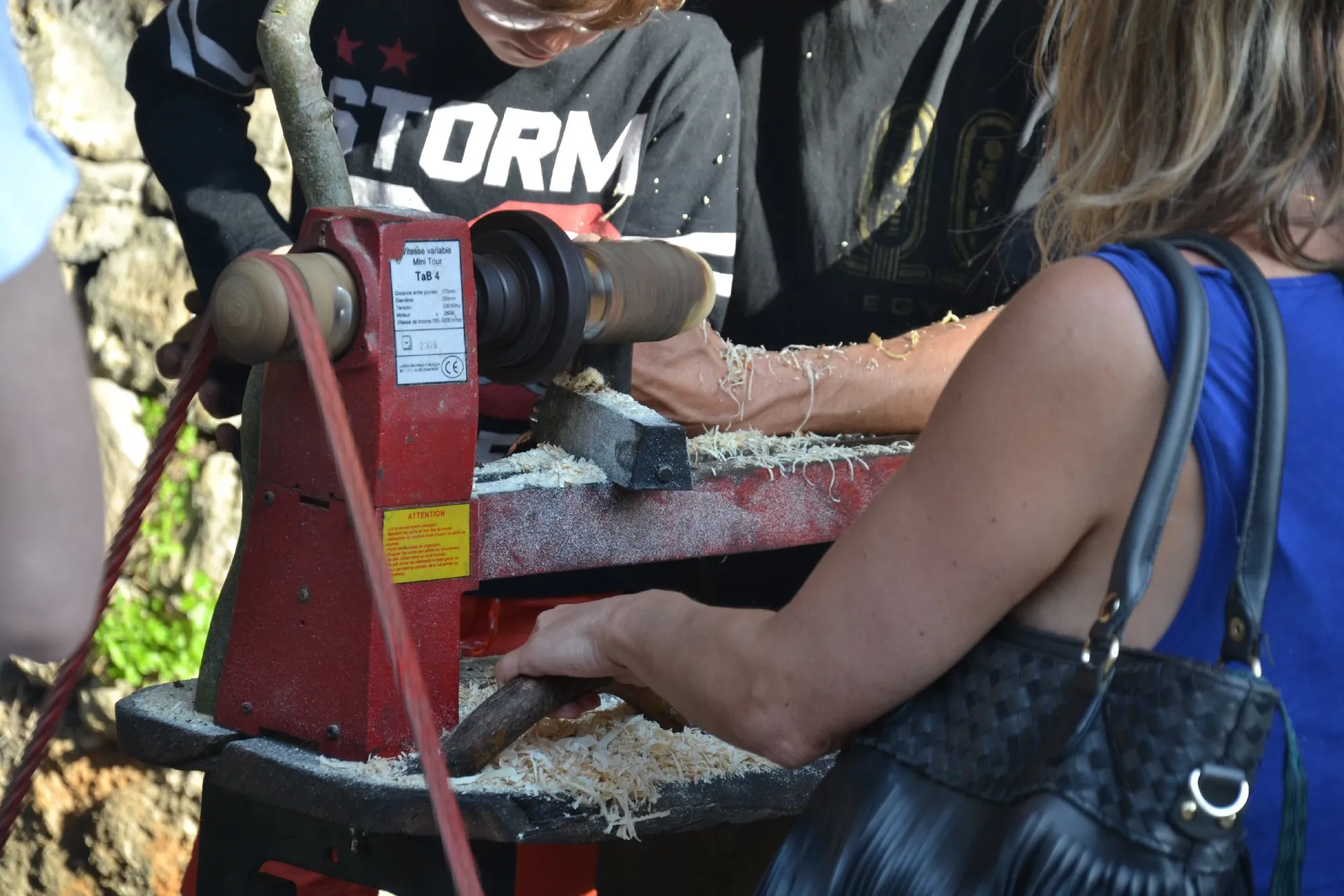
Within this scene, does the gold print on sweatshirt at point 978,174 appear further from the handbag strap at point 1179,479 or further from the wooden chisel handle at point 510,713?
the handbag strap at point 1179,479

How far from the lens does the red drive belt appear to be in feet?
3.00

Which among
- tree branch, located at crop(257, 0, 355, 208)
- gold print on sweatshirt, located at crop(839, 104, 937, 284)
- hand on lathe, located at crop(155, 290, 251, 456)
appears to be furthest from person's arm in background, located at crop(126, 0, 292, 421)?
gold print on sweatshirt, located at crop(839, 104, 937, 284)

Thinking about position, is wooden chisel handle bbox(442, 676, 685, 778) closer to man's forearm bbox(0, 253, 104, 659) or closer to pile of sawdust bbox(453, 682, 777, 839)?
pile of sawdust bbox(453, 682, 777, 839)

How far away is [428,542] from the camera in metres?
1.39

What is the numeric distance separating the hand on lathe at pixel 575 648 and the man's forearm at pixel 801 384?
47 centimetres

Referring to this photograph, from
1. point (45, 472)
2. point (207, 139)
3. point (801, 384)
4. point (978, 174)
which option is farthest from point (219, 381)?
point (45, 472)

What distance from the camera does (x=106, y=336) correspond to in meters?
3.61

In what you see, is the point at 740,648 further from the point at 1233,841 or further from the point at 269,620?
the point at 269,620

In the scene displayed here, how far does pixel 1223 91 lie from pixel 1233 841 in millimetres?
515

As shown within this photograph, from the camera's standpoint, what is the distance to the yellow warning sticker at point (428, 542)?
1.36 m

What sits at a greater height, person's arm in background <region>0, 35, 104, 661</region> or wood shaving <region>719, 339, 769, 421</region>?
person's arm in background <region>0, 35, 104, 661</region>

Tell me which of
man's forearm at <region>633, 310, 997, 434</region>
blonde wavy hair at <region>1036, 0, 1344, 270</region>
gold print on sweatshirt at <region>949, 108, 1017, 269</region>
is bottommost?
man's forearm at <region>633, 310, 997, 434</region>

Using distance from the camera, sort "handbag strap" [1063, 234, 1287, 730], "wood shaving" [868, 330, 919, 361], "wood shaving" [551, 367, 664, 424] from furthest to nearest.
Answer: "wood shaving" [868, 330, 919, 361], "wood shaving" [551, 367, 664, 424], "handbag strap" [1063, 234, 1287, 730]

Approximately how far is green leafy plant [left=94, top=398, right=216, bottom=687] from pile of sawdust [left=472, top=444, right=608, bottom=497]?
7.20 feet
